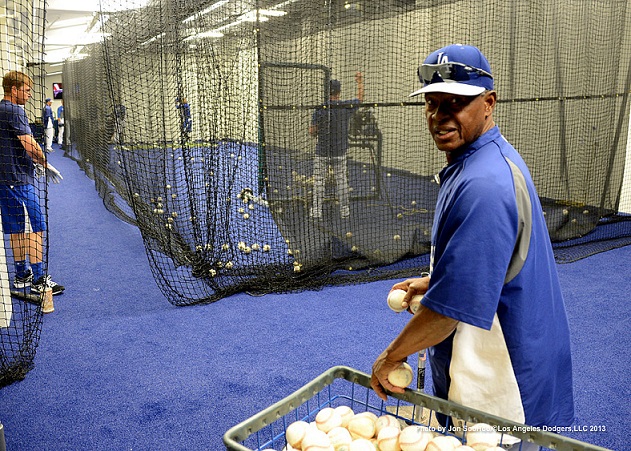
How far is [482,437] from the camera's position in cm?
95

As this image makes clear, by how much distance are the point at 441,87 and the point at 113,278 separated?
13.7ft

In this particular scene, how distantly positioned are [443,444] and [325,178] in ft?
12.6

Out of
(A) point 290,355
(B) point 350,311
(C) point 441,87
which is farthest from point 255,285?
(C) point 441,87

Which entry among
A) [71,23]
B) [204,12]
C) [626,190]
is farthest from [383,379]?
[71,23]

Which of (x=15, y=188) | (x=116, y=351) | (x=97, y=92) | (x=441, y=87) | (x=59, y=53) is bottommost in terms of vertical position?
(x=116, y=351)

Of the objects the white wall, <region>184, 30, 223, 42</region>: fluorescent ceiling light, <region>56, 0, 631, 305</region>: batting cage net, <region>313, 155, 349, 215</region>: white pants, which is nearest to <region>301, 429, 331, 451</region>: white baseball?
<region>56, 0, 631, 305</region>: batting cage net

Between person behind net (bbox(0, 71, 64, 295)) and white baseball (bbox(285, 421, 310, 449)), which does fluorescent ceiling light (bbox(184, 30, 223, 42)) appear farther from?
white baseball (bbox(285, 421, 310, 449))

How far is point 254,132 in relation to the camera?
507 cm

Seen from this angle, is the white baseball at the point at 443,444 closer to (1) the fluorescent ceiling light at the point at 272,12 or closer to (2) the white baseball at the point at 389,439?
(2) the white baseball at the point at 389,439

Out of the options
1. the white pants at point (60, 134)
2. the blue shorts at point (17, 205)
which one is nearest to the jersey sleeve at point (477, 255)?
the blue shorts at point (17, 205)

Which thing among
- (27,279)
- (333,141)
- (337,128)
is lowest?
(27,279)

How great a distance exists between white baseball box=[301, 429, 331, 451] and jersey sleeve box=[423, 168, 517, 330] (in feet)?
1.08

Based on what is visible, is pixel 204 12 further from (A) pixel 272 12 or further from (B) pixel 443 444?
(B) pixel 443 444

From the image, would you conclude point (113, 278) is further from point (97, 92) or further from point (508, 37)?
point (97, 92)
